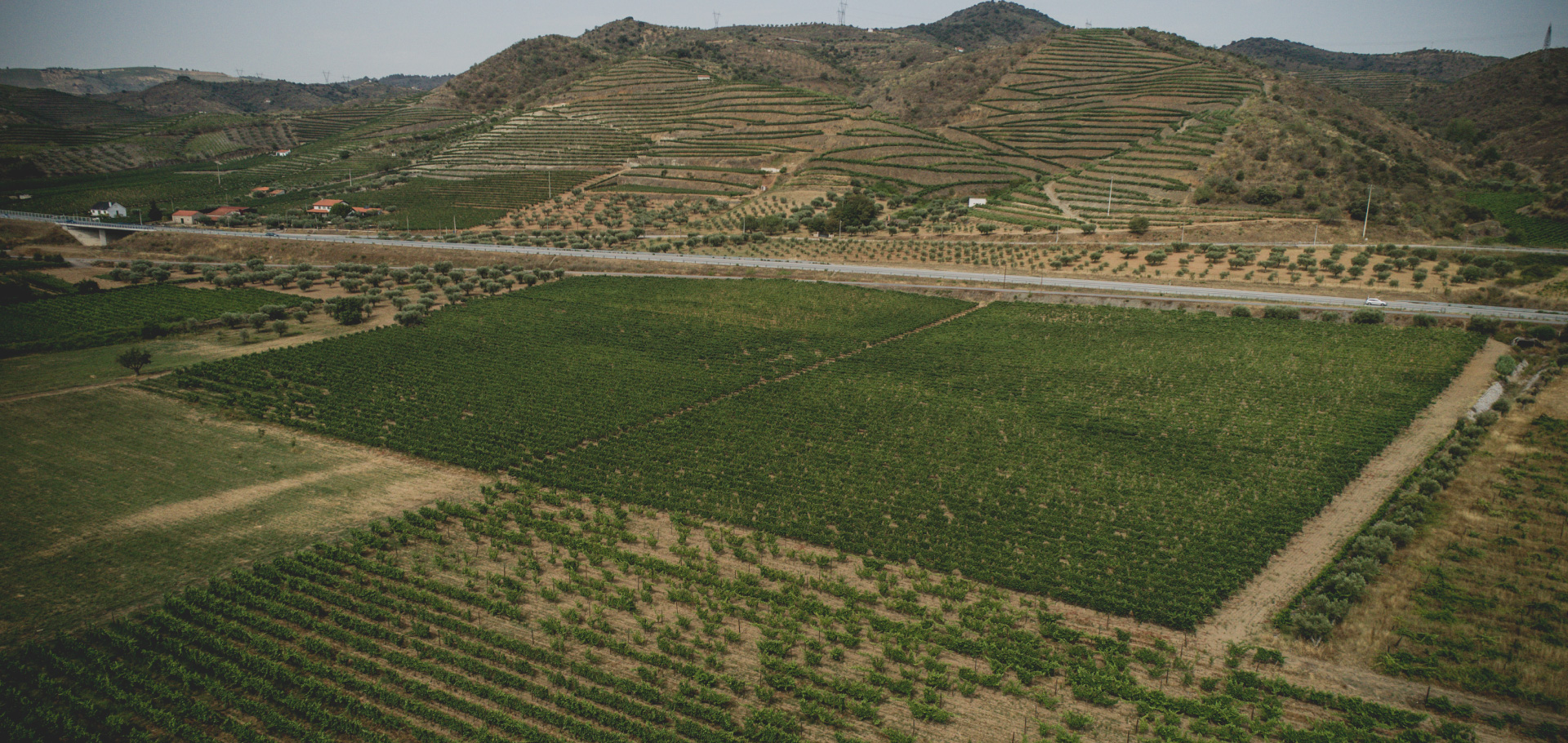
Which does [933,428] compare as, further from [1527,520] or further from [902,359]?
[1527,520]

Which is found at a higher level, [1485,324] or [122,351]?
[1485,324]

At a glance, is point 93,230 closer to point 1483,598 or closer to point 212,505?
point 212,505

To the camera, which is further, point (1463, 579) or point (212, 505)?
point (212, 505)

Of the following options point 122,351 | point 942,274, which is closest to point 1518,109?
point 942,274

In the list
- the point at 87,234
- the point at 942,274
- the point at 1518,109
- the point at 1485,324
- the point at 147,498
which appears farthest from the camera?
the point at 1518,109

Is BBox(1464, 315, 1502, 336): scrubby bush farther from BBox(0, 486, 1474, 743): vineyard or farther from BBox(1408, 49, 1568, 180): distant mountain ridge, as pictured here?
BBox(1408, 49, 1568, 180): distant mountain ridge
